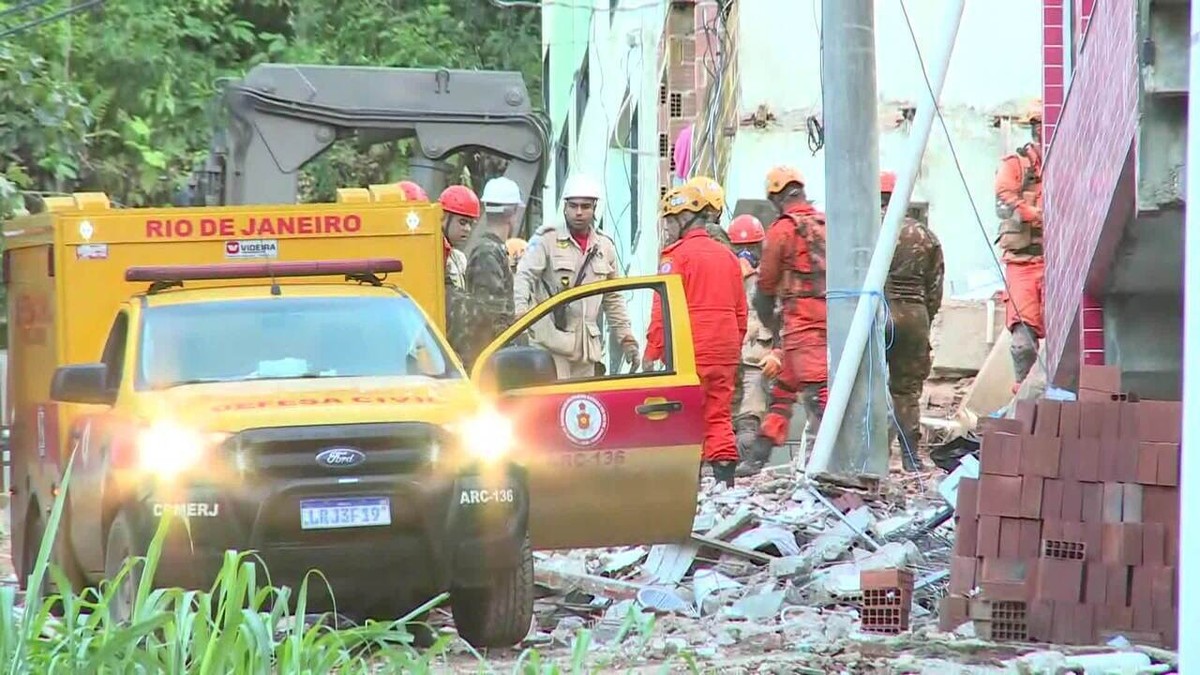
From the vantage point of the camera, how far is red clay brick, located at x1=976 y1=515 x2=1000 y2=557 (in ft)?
31.4

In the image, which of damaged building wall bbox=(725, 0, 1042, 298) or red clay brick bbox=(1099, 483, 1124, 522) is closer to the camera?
red clay brick bbox=(1099, 483, 1124, 522)

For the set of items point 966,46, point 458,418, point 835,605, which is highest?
point 966,46

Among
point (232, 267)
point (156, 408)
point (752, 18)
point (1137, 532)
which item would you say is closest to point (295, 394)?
point (156, 408)

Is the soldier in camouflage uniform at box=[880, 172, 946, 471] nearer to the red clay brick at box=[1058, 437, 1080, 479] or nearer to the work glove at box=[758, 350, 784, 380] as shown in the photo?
the work glove at box=[758, 350, 784, 380]

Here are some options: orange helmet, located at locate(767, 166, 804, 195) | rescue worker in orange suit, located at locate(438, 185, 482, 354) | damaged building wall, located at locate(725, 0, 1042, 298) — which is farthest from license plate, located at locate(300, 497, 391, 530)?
damaged building wall, located at locate(725, 0, 1042, 298)

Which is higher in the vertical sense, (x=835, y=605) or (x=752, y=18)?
(x=752, y=18)

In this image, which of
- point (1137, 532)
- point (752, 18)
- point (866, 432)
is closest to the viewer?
point (1137, 532)

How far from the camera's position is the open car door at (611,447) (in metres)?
10.6

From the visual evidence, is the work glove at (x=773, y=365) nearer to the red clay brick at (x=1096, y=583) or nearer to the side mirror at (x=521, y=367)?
the side mirror at (x=521, y=367)

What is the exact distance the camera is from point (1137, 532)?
926 centimetres

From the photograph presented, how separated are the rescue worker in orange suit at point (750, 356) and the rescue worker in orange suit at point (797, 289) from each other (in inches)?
20.6

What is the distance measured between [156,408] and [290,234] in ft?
8.92

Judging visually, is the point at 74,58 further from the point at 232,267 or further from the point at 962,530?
the point at 962,530

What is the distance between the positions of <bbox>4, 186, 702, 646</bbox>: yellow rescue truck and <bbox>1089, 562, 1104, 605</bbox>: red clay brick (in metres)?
2.10
